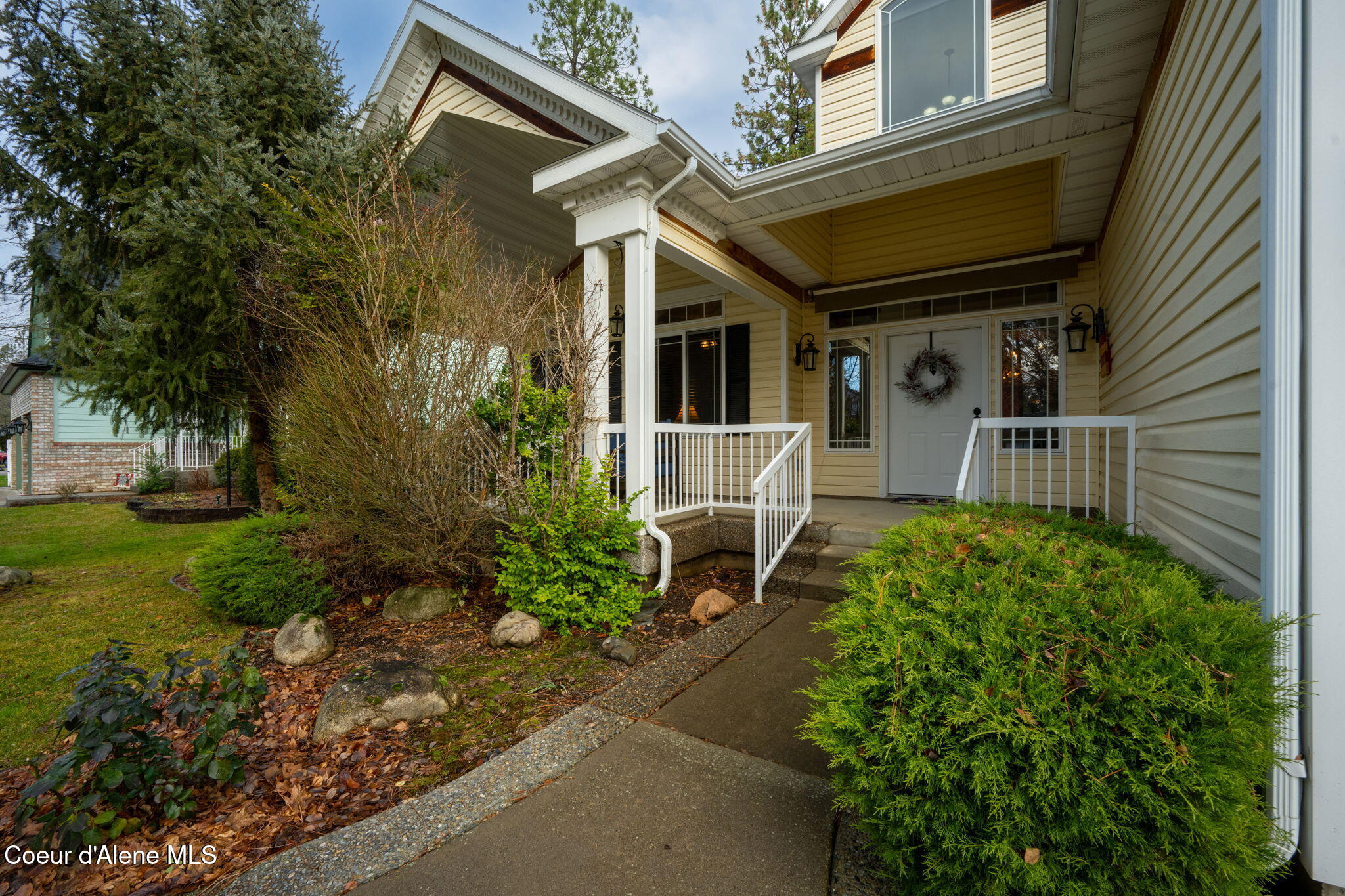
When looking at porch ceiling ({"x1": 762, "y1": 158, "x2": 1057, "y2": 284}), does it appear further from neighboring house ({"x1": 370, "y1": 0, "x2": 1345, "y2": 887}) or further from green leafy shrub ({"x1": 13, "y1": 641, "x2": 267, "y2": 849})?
green leafy shrub ({"x1": 13, "y1": 641, "x2": 267, "y2": 849})

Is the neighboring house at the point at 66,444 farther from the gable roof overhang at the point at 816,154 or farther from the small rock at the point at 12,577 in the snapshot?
the gable roof overhang at the point at 816,154

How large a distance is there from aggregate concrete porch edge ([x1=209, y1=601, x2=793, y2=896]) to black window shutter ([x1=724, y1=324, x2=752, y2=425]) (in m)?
4.29

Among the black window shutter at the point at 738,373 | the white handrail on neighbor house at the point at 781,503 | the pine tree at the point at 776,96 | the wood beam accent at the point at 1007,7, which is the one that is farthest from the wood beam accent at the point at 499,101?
the pine tree at the point at 776,96

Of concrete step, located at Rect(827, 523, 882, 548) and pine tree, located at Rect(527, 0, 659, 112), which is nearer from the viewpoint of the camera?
concrete step, located at Rect(827, 523, 882, 548)

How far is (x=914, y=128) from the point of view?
3.90m

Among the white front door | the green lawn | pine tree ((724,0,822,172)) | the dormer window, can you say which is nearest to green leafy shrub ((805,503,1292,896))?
the green lawn

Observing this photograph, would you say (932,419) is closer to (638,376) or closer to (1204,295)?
(638,376)

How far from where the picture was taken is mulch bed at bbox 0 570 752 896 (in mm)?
1703

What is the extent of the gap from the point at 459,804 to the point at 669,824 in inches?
28.7

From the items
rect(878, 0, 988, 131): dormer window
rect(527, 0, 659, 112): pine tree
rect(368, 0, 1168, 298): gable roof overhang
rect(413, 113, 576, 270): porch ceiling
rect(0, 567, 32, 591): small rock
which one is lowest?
rect(0, 567, 32, 591): small rock

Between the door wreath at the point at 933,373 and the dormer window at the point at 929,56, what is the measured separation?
8.37 feet

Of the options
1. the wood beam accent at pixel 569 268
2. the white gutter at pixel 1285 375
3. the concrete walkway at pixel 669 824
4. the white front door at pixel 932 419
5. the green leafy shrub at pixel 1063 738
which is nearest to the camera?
the green leafy shrub at pixel 1063 738

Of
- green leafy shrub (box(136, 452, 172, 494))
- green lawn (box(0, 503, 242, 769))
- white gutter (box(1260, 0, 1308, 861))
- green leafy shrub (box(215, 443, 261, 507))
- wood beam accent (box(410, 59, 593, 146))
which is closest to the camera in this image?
white gutter (box(1260, 0, 1308, 861))

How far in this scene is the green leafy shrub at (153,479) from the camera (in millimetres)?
11281
